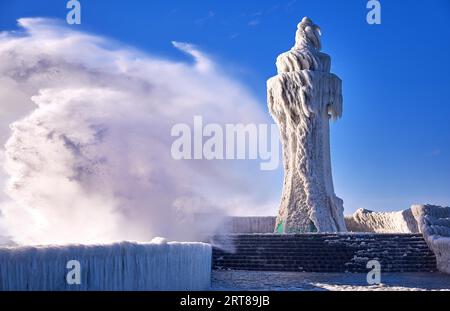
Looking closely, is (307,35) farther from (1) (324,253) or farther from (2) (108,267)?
(2) (108,267)

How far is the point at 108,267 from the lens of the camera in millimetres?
9133

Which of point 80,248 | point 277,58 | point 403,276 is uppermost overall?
point 277,58

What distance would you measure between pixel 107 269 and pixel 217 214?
591 inches

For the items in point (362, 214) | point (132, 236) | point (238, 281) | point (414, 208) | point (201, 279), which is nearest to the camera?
point (201, 279)

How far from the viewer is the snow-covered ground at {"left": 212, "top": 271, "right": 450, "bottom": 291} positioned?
13516 mm

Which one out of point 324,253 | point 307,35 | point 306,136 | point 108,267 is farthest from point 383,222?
point 108,267

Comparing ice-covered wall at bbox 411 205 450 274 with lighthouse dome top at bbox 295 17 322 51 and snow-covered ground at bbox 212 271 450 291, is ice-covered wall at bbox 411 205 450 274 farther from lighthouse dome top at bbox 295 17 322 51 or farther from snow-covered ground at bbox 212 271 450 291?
lighthouse dome top at bbox 295 17 322 51

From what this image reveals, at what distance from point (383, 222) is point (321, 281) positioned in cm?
1687

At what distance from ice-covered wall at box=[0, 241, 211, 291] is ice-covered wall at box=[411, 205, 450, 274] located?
30.4 feet

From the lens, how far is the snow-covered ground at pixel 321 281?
13.5 meters

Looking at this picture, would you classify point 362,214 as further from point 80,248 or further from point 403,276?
point 80,248

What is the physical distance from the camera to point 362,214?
3316 cm

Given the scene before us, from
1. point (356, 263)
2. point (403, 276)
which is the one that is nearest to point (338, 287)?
point (403, 276)

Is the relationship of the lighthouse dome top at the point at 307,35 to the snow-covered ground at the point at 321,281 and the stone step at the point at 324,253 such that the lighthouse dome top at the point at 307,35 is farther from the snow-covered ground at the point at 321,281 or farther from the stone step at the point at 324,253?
the snow-covered ground at the point at 321,281
